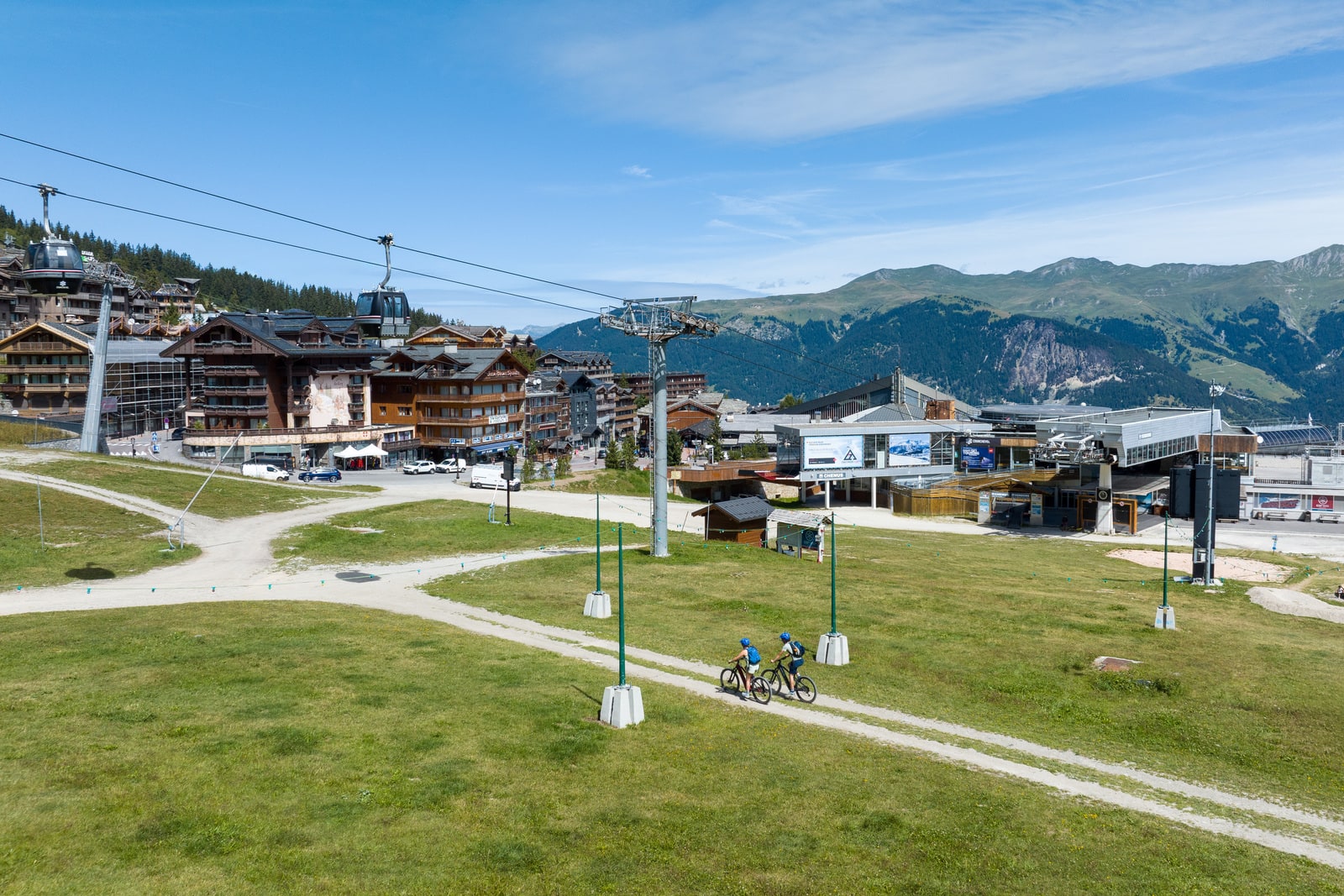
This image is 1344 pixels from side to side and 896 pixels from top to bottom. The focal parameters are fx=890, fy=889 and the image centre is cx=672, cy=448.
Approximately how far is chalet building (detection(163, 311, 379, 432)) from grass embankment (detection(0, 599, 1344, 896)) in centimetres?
8331

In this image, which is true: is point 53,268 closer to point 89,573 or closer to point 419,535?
point 89,573

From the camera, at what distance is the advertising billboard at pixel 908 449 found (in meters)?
93.0

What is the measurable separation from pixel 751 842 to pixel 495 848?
4.73m

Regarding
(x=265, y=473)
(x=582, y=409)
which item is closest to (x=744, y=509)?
(x=265, y=473)

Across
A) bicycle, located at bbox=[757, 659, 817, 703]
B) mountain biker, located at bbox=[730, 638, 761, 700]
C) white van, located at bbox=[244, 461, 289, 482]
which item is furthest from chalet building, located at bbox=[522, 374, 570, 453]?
mountain biker, located at bbox=[730, 638, 761, 700]

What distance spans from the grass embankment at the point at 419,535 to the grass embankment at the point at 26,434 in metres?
39.4

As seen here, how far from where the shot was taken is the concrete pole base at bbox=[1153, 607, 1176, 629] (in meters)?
36.8

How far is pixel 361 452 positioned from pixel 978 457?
73600mm

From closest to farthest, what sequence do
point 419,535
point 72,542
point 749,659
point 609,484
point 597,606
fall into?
point 749,659 → point 597,606 → point 72,542 → point 419,535 → point 609,484

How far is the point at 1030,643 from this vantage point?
33281 mm

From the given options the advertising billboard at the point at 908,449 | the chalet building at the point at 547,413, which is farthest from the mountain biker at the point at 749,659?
Result: the chalet building at the point at 547,413

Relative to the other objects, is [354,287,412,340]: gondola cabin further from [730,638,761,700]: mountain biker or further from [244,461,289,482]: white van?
[244,461,289,482]: white van

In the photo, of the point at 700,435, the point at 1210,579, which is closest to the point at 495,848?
the point at 1210,579

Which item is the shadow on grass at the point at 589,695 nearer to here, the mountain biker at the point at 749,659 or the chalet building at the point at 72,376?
the mountain biker at the point at 749,659
